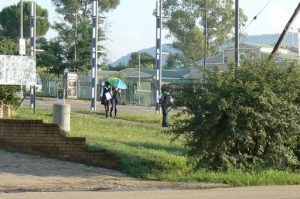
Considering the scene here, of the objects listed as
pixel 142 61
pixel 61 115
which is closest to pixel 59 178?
pixel 61 115

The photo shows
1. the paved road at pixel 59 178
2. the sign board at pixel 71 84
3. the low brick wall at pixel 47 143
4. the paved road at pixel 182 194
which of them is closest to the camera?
the paved road at pixel 182 194

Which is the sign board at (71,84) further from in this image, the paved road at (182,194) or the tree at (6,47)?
the paved road at (182,194)

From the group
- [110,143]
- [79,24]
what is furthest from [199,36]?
[110,143]

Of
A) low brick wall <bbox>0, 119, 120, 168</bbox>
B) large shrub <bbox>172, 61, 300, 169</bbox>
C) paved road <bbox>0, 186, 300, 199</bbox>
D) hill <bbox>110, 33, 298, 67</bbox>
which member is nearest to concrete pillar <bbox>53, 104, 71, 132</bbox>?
low brick wall <bbox>0, 119, 120, 168</bbox>

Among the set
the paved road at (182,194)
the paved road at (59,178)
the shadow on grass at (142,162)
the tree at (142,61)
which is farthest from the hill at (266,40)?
the paved road at (182,194)

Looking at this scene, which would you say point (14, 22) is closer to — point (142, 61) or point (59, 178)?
point (142, 61)

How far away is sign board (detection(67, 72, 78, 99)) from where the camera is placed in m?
57.3

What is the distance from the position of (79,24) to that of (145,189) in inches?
1924

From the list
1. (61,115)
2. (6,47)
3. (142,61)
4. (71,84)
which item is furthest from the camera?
(142,61)

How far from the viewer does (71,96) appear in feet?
192

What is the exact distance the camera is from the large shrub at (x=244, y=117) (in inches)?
575

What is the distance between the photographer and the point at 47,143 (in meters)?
15.7

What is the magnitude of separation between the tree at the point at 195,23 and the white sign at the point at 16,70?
61784mm

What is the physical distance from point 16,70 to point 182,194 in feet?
32.1
